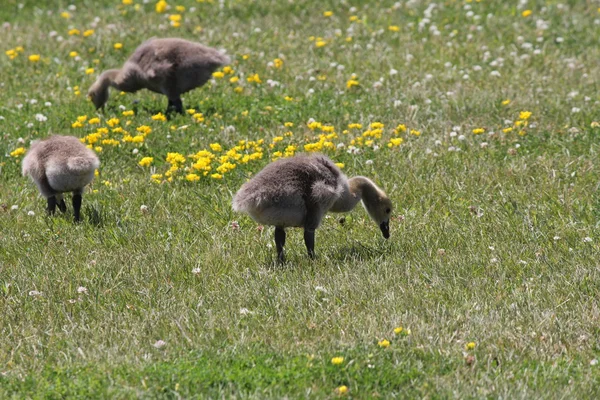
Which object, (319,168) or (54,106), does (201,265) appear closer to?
(319,168)

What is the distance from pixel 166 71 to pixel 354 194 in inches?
177

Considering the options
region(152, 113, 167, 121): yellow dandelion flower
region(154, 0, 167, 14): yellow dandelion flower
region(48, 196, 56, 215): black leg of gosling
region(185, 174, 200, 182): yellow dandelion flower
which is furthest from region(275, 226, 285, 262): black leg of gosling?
region(154, 0, 167, 14): yellow dandelion flower

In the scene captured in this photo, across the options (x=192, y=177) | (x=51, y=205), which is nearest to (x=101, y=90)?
(x=192, y=177)

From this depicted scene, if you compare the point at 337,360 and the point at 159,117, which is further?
the point at 159,117

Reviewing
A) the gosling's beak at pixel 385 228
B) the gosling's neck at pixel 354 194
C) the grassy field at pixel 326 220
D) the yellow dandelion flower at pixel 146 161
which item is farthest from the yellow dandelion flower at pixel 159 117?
the gosling's beak at pixel 385 228

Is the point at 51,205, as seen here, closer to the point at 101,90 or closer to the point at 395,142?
the point at 101,90

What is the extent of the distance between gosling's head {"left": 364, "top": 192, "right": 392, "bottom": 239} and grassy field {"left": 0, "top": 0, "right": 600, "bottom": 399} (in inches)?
7.3

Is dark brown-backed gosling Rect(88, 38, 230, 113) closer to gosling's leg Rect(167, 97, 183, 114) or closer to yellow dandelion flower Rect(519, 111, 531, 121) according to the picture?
gosling's leg Rect(167, 97, 183, 114)

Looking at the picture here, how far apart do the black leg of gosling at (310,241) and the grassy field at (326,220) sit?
8 cm

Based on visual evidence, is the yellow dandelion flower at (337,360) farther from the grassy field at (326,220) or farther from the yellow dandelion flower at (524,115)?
the yellow dandelion flower at (524,115)

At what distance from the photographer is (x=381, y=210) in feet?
29.6

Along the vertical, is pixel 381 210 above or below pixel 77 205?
above

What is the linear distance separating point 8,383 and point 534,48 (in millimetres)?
11325

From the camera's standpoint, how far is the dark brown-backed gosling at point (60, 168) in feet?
31.1
